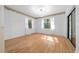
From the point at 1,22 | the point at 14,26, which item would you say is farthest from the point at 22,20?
the point at 1,22

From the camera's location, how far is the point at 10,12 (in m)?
6.48

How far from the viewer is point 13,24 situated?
22.3 feet

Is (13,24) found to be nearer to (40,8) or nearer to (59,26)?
(40,8)

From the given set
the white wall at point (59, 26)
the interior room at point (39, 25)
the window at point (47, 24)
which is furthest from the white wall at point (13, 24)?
the white wall at point (59, 26)

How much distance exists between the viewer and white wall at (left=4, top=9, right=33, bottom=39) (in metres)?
6.09

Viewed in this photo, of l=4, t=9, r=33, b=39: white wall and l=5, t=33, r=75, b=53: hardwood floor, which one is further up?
l=4, t=9, r=33, b=39: white wall

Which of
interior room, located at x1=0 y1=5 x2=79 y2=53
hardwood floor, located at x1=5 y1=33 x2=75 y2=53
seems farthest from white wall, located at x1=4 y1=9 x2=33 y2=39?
hardwood floor, located at x1=5 y1=33 x2=75 y2=53

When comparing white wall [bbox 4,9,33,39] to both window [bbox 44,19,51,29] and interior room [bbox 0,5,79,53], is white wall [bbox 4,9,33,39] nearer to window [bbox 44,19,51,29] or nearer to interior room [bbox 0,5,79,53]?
interior room [bbox 0,5,79,53]

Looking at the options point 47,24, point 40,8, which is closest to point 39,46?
point 40,8

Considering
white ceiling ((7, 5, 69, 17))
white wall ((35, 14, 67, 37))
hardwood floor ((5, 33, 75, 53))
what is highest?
white ceiling ((7, 5, 69, 17))
